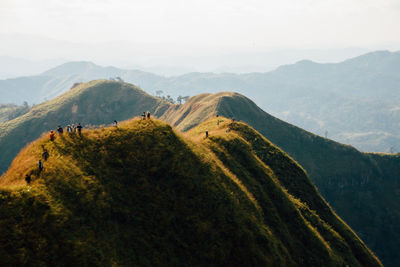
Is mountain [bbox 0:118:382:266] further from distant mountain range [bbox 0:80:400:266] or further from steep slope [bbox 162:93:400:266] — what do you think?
distant mountain range [bbox 0:80:400:266]

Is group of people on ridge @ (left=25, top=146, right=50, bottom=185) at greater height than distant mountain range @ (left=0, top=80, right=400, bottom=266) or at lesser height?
greater

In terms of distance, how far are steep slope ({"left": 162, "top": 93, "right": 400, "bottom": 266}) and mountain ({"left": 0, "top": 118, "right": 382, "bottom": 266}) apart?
4580 inches

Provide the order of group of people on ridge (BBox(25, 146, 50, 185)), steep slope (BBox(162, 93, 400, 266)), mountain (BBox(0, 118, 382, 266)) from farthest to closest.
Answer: steep slope (BBox(162, 93, 400, 266)) < group of people on ridge (BBox(25, 146, 50, 185)) < mountain (BBox(0, 118, 382, 266))

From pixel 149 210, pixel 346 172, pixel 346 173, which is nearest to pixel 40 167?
pixel 149 210

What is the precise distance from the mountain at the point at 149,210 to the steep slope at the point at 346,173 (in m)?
116

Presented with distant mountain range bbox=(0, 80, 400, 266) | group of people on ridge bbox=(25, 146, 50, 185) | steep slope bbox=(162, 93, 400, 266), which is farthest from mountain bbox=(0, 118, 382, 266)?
distant mountain range bbox=(0, 80, 400, 266)

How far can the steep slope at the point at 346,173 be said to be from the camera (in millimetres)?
143988

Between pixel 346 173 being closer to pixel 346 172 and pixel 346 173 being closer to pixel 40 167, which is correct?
pixel 346 172

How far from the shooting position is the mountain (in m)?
23.3

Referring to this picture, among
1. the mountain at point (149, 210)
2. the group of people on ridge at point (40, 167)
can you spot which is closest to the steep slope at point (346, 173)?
the mountain at point (149, 210)

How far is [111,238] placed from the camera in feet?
85.7

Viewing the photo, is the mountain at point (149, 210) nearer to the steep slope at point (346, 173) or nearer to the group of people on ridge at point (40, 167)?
the group of people on ridge at point (40, 167)

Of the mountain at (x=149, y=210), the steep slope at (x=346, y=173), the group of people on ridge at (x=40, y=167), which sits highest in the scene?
the group of people on ridge at (x=40, y=167)

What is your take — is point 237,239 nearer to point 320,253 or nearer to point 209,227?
point 209,227
